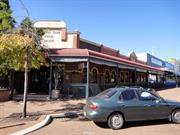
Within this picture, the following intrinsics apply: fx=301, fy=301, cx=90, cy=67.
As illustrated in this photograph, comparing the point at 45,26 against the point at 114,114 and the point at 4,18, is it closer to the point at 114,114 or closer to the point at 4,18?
the point at 4,18

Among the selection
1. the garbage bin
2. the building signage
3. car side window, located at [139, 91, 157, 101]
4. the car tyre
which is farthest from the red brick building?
the building signage

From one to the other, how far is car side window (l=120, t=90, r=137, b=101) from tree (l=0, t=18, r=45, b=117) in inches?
185

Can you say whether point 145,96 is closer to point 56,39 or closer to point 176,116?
point 176,116

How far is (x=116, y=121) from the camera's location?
11.2 m

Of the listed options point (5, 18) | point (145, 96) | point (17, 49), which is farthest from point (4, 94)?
point (145, 96)

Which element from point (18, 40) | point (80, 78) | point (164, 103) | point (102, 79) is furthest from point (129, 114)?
point (102, 79)

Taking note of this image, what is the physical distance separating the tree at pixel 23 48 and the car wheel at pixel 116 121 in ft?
14.6

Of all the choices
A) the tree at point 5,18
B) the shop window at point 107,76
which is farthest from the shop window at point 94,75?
the tree at point 5,18

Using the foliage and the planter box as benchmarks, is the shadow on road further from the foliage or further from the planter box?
the planter box

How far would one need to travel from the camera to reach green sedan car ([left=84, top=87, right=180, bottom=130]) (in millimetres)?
11141

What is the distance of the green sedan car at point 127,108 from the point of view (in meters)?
11.1

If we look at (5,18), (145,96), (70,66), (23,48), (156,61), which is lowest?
(145,96)

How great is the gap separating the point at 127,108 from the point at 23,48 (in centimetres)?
594

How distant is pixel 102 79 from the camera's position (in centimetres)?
3016
